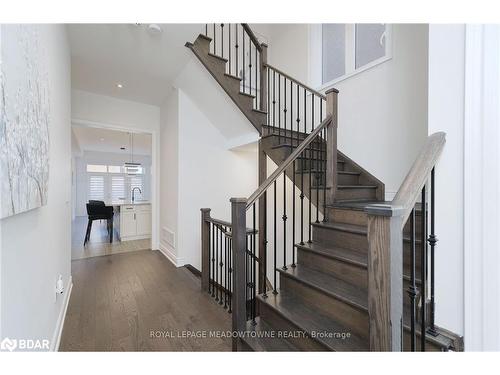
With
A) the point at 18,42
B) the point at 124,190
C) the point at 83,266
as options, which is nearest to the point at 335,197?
the point at 18,42

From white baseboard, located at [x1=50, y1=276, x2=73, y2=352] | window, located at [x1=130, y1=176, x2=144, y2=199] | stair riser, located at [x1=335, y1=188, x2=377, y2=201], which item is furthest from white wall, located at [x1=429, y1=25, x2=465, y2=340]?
window, located at [x1=130, y1=176, x2=144, y2=199]

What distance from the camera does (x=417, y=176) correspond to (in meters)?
1.03

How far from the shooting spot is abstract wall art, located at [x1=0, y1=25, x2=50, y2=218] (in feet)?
2.35

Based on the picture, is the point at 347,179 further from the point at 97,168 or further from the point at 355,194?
the point at 97,168

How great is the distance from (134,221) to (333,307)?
15.7 ft

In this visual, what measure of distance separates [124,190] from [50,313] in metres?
10.1

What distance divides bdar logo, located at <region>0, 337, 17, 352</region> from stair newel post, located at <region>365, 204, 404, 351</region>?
4.51ft

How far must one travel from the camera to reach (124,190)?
10484mm

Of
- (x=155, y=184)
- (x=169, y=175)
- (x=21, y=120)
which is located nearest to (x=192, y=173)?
(x=169, y=175)

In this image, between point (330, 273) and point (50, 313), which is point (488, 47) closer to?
point (330, 273)

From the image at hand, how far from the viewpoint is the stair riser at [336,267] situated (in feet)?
5.00

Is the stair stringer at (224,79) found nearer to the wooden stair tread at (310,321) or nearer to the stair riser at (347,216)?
the stair riser at (347,216)

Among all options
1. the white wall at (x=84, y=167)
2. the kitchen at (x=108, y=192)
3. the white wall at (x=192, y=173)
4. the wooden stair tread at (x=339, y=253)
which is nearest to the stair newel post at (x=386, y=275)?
the wooden stair tread at (x=339, y=253)

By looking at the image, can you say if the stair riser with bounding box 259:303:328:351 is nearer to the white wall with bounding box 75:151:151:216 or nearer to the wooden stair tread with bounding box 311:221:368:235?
the wooden stair tread with bounding box 311:221:368:235
